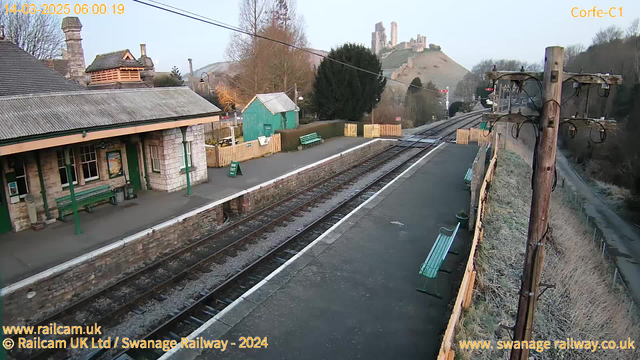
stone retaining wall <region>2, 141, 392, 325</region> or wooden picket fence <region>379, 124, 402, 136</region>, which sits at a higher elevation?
wooden picket fence <region>379, 124, 402, 136</region>

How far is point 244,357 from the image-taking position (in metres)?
5.91

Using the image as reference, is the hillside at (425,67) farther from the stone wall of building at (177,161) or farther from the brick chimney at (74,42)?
the stone wall of building at (177,161)

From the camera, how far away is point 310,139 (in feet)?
80.8

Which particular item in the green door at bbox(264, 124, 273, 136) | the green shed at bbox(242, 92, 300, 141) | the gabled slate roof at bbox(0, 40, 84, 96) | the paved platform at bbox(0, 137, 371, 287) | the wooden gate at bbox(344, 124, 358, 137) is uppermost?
the gabled slate roof at bbox(0, 40, 84, 96)

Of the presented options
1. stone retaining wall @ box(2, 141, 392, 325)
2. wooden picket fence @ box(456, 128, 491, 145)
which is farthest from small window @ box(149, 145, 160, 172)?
wooden picket fence @ box(456, 128, 491, 145)

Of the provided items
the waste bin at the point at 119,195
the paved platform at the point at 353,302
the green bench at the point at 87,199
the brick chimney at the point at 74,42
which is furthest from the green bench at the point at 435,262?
the brick chimney at the point at 74,42

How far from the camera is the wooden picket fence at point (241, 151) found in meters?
18.3

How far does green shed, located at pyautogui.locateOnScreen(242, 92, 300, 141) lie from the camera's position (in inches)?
924

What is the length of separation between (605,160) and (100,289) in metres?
35.0

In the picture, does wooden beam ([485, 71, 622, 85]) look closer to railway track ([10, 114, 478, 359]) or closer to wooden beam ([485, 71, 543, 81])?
wooden beam ([485, 71, 543, 81])

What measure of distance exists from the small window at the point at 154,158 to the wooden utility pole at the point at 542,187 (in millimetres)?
12689

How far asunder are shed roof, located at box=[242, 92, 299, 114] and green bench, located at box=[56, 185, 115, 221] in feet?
39.8

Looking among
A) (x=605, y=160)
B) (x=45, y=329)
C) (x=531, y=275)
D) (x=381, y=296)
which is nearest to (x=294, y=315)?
(x=381, y=296)

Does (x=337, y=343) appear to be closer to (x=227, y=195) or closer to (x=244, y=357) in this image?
(x=244, y=357)
